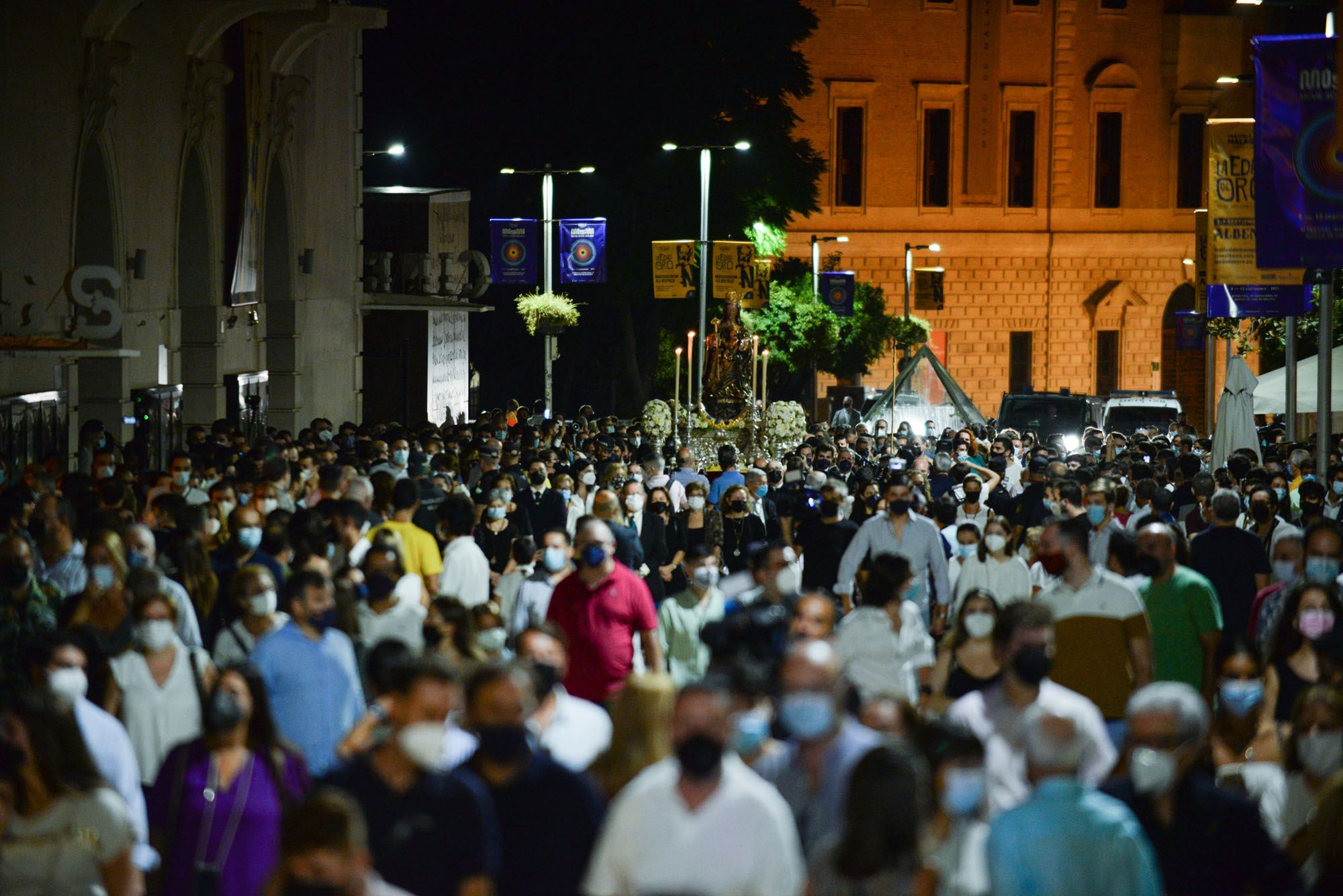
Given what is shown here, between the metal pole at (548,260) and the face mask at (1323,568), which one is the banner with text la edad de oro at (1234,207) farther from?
the metal pole at (548,260)

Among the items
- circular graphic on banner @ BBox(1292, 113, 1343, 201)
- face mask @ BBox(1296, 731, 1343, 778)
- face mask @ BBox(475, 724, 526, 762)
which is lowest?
face mask @ BBox(1296, 731, 1343, 778)

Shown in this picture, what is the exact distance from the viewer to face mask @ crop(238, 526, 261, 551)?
1140cm

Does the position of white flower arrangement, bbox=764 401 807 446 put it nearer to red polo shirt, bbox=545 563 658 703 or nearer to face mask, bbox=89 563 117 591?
red polo shirt, bbox=545 563 658 703

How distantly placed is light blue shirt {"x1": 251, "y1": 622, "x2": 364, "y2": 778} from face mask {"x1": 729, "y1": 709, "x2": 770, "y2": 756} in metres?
2.13

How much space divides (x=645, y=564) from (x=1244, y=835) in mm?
8335

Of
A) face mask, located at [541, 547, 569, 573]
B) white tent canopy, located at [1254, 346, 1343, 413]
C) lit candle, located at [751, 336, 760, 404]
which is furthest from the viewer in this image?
lit candle, located at [751, 336, 760, 404]

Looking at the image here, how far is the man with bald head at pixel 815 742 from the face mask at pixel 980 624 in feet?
7.01

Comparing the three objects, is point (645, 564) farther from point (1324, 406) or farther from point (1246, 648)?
point (1324, 406)

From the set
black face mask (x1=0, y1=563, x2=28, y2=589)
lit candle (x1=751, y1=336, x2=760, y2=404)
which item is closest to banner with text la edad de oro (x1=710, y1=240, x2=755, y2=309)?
lit candle (x1=751, y1=336, x2=760, y2=404)

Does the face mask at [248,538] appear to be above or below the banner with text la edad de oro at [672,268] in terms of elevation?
below

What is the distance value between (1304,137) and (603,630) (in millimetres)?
12108

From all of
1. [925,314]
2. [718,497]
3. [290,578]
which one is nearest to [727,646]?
[290,578]

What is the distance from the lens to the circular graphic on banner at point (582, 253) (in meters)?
37.4

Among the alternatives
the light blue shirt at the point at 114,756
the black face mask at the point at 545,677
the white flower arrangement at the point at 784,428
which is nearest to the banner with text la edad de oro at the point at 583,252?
the white flower arrangement at the point at 784,428
